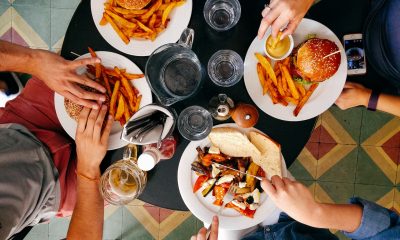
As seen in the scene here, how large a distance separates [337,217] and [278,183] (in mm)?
263

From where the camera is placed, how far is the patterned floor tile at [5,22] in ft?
8.48

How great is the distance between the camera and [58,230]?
2609mm

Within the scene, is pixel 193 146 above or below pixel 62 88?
below

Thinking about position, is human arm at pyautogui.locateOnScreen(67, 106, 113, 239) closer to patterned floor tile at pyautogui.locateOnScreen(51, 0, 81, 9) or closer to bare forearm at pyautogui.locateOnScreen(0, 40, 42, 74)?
bare forearm at pyautogui.locateOnScreen(0, 40, 42, 74)

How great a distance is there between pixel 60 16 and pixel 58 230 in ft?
4.82

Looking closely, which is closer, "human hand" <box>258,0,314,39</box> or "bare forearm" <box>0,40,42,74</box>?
"human hand" <box>258,0,314,39</box>

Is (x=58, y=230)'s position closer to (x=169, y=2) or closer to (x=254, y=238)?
(x=254, y=238)

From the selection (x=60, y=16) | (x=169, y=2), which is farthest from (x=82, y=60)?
(x=60, y=16)

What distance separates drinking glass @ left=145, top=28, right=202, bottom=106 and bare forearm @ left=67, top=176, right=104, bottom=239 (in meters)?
0.49

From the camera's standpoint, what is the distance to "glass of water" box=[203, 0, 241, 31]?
1521 millimetres

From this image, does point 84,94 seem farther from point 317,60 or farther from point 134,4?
point 317,60

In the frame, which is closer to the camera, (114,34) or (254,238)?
(114,34)

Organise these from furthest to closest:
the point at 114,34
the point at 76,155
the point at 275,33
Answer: the point at 76,155 → the point at 114,34 → the point at 275,33

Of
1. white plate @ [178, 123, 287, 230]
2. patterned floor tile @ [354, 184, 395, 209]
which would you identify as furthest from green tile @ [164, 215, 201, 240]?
patterned floor tile @ [354, 184, 395, 209]
